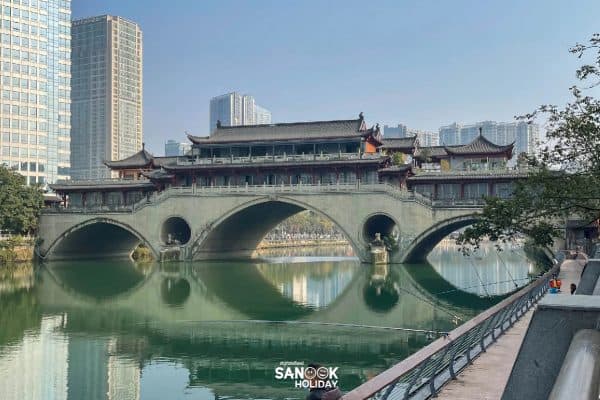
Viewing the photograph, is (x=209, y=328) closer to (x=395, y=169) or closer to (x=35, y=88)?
(x=395, y=169)

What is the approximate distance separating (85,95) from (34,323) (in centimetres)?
14106

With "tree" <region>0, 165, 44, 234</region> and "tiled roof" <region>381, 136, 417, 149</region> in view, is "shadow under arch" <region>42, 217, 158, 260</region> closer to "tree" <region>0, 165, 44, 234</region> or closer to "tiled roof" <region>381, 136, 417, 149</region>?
"tree" <region>0, 165, 44, 234</region>

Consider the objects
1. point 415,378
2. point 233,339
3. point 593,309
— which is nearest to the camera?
point 593,309

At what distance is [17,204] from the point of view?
214ft

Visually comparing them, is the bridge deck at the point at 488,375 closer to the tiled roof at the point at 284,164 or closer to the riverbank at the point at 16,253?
the tiled roof at the point at 284,164

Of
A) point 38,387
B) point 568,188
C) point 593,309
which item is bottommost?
point 38,387

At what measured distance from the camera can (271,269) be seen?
59875 mm

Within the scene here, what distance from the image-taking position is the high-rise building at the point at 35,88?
92438 millimetres

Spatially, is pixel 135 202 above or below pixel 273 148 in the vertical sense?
below

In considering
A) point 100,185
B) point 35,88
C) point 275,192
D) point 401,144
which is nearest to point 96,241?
point 100,185

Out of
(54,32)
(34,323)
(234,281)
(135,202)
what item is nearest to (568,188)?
(34,323)

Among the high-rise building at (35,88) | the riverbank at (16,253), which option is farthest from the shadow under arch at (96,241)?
the high-rise building at (35,88)

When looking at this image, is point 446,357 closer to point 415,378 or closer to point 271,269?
point 415,378

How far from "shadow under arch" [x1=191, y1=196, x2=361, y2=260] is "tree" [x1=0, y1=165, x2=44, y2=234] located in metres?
18.5
